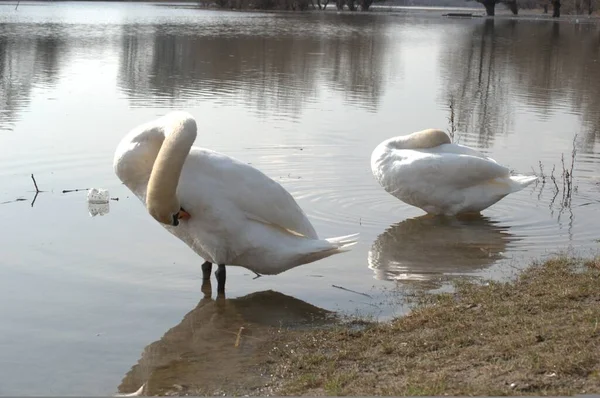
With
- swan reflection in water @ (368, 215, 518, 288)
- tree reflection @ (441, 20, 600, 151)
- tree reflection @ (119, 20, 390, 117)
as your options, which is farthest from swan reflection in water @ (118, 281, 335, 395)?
tree reflection @ (119, 20, 390, 117)

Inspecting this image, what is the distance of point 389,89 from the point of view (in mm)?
21562

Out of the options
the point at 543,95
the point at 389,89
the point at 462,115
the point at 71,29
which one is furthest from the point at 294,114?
the point at 71,29

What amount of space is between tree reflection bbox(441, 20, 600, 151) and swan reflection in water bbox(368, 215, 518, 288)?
4.22 m

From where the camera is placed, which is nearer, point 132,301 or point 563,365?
point 563,365

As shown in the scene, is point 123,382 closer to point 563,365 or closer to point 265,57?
point 563,365

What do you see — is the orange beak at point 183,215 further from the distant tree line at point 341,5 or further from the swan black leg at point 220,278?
the distant tree line at point 341,5

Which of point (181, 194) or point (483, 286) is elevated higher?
point (181, 194)

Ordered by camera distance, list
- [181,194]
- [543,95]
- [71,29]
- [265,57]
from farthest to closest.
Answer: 1. [71,29]
2. [265,57]
3. [543,95]
4. [181,194]

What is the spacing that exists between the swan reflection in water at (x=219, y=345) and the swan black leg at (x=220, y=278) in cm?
6

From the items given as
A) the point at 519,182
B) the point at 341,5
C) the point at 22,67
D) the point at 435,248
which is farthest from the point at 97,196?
the point at 341,5

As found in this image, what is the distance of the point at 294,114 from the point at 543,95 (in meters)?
7.05

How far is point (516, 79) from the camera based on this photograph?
2466 centimetres

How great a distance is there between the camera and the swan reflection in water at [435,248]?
805 centimetres

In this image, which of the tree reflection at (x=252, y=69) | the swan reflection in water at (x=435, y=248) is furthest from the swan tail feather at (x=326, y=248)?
the tree reflection at (x=252, y=69)
